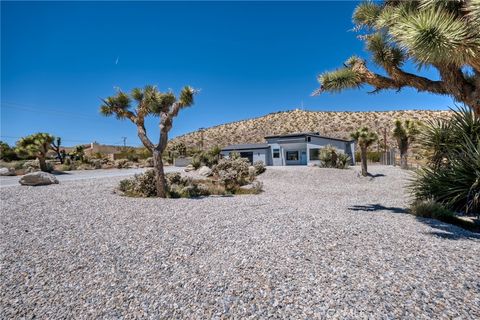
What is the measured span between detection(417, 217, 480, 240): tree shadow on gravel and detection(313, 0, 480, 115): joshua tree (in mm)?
3066

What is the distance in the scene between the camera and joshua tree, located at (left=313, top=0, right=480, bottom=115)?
5.61m

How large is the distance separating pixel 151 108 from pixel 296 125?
5356 cm

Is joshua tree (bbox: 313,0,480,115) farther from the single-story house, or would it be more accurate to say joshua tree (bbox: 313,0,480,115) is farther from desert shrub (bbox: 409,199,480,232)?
the single-story house

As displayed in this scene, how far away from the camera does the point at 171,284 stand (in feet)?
11.3

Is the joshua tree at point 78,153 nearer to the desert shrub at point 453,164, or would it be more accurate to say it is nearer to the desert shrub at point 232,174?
the desert shrub at point 232,174

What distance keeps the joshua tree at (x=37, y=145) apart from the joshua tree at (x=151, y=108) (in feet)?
57.1

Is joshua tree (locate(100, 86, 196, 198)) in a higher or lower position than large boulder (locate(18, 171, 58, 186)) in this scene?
higher

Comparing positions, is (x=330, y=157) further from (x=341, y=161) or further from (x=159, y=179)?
(x=159, y=179)

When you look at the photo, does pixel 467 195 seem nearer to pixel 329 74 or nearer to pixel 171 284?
pixel 329 74

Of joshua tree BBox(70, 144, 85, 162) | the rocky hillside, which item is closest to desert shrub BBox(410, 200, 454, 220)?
joshua tree BBox(70, 144, 85, 162)

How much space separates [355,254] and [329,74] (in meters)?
5.85

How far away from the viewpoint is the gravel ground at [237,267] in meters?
2.91

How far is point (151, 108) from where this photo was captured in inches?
453

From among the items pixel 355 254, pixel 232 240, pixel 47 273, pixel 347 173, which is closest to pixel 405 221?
pixel 355 254
